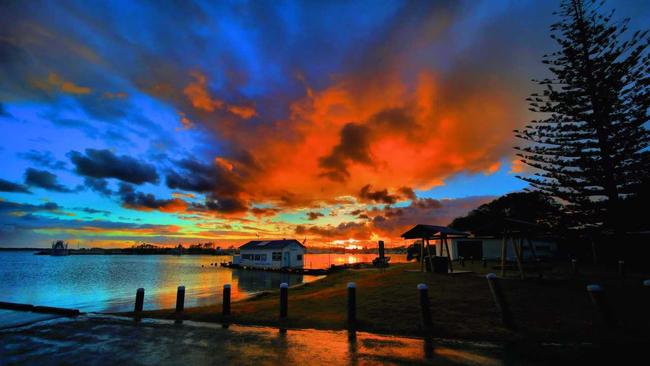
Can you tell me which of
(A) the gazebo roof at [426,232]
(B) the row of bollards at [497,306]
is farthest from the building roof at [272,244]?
(B) the row of bollards at [497,306]

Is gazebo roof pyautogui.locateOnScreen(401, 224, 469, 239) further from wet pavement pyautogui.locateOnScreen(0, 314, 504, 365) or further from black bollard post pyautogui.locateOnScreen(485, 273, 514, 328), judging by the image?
wet pavement pyautogui.locateOnScreen(0, 314, 504, 365)

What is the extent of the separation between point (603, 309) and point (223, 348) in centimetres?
982

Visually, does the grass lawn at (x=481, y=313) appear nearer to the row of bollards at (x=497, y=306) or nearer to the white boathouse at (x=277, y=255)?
the row of bollards at (x=497, y=306)

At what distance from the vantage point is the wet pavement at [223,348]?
6355 millimetres

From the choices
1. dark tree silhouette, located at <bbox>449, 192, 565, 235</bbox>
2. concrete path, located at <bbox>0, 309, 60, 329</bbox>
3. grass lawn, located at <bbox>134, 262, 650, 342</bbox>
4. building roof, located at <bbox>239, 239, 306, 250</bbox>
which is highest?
dark tree silhouette, located at <bbox>449, 192, 565, 235</bbox>

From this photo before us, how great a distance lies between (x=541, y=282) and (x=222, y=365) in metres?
14.2

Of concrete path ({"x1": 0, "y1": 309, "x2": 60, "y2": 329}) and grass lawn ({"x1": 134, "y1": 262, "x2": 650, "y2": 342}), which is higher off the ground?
grass lawn ({"x1": 134, "y1": 262, "x2": 650, "y2": 342})

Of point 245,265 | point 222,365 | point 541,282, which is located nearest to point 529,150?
point 541,282

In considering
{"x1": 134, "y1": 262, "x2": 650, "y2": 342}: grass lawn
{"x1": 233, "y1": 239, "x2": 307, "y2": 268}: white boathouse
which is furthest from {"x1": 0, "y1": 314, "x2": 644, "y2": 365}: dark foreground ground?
{"x1": 233, "y1": 239, "x2": 307, "y2": 268}: white boathouse

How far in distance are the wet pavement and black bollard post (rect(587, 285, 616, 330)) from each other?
354cm

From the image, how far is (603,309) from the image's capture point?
26.0 feet

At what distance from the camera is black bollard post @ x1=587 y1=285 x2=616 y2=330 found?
781 cm

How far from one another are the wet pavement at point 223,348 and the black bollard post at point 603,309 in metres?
3.54

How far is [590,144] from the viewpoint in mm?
21875
